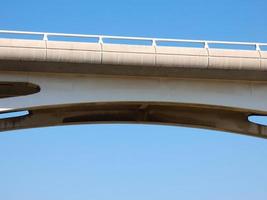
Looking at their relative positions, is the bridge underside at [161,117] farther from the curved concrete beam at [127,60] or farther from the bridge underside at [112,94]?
the curved concrete beam at [127,60]

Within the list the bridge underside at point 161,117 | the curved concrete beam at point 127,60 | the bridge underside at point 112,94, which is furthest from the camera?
the bridge underside at point 161,117

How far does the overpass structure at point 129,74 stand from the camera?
1997 cm

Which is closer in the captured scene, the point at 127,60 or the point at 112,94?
the point at 127,60

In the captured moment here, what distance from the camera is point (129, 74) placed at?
69.8 ft

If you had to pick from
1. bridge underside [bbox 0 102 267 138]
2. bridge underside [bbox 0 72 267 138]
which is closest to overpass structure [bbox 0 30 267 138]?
bridge underside [bbox 0 72 267 138]

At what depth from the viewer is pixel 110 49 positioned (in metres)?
20.3

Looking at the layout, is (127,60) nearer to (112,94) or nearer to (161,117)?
(112,94)

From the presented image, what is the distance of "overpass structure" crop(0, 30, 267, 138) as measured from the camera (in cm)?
1997

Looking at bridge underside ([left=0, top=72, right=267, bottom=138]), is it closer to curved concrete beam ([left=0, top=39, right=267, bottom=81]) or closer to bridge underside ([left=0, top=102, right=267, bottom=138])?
bridge underside ([left=0, top=102, right=267, bottom=138])

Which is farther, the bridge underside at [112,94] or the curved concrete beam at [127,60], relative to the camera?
the bridge underside at [112,94]

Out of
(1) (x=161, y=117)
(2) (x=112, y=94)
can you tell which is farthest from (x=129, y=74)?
(1) (x=161, y=117)

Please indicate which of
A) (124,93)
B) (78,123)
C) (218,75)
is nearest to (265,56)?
(218,75)

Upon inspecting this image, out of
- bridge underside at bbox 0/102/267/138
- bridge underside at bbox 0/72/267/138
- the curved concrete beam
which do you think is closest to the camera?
the curved concrete beam

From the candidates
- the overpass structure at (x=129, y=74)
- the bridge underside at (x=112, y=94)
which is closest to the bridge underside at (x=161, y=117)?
the bridge underside at (x=112, y=94)
